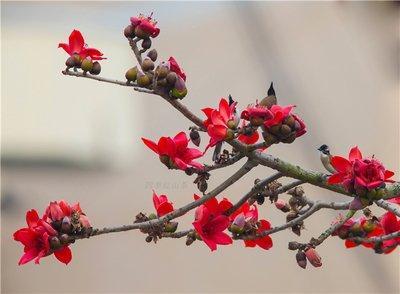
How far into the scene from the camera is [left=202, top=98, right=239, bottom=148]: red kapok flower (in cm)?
55

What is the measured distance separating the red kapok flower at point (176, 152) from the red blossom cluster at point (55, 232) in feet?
0.34

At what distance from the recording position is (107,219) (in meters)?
1.92

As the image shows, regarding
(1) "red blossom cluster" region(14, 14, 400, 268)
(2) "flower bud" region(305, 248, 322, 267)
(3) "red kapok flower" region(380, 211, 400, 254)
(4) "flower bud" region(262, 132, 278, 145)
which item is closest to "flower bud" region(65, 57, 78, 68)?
(1) "red blossom cluster" region(14, 14, 400, 268)

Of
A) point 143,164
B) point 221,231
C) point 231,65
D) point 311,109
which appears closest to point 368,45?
point 311,109

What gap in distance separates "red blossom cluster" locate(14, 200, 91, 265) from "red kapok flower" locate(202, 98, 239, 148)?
170mm

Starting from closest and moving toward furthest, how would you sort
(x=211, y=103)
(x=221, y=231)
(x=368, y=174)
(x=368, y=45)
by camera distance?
(x=368, y=174) → (x=221, y=231) → (x=211, y=103) → (x=368, y=45)

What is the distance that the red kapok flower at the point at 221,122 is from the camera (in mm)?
547

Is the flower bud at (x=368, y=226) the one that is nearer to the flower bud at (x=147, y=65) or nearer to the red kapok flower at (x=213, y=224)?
the red kapok flower at (x=213, y=224)

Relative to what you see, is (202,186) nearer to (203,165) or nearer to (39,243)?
(203,165)

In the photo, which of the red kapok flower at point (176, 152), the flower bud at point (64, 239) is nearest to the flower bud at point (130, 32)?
the red kapok flower at point (176, 152)

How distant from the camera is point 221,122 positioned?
0.56 meters

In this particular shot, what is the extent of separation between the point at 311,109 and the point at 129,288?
0.80 metres

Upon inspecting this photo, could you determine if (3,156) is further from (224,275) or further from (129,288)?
(224,275)

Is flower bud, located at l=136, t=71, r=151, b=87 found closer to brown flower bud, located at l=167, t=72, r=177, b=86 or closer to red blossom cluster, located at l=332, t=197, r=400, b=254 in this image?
brown flower bud, located at l=167, t=72, r=177, b=86
